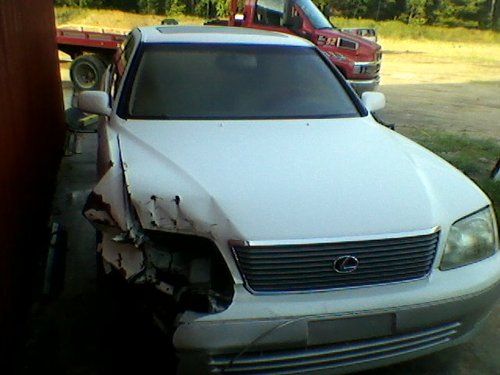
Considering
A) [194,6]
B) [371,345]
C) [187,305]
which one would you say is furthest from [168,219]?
[194,6]

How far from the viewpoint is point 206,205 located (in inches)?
93.4

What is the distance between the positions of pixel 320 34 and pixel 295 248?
351 inches

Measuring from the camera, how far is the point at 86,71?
38.2 ft

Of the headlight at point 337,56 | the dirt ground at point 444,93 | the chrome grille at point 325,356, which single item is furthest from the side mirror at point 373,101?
the headlight at point 337,56

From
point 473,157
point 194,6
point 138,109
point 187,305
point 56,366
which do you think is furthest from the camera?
point 194,6

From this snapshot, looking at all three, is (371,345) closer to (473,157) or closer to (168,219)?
(168,219)

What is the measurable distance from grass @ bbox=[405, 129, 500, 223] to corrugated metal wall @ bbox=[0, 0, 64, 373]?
406cm

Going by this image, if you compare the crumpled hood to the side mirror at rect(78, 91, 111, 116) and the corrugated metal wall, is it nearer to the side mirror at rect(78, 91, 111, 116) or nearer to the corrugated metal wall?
the side mirror at rect(78, 91, 111, 116)

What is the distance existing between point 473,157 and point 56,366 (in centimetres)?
604

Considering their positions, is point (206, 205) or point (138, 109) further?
point (138, 109)

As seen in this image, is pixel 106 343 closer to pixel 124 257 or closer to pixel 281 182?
pixel 124 257

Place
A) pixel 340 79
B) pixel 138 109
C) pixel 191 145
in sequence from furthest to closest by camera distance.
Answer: pixel 340 79 → pixel 138 109 → pixel 191 145

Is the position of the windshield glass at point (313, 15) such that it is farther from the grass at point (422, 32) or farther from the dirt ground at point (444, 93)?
the grass at point (422, 32)

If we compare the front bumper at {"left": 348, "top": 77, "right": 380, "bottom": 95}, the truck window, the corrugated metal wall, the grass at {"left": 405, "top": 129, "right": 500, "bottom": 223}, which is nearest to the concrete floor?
the corrugated metal wall
